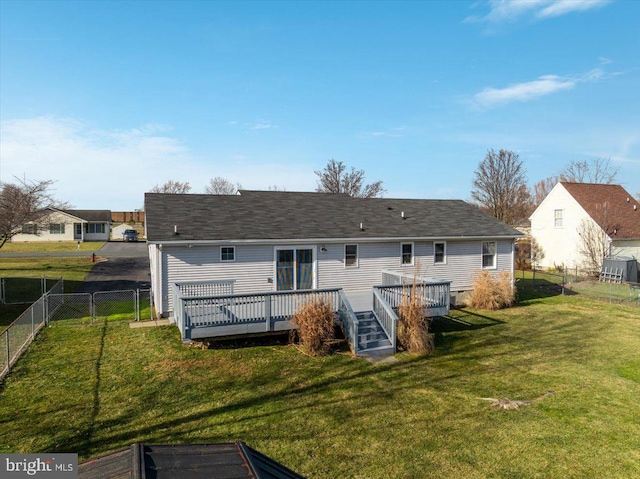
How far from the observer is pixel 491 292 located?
17438mm

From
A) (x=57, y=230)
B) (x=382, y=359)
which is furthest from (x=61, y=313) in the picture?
(x=57, y=230)

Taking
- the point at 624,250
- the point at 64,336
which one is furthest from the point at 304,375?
the point at 624,250

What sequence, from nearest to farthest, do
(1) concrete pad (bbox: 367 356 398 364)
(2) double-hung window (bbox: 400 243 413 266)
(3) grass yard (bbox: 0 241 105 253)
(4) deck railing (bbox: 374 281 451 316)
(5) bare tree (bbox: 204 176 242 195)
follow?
(1) concrete pad (bbox: 367 356 398 364), (4) deck railing (bbox: 374 281 451 316), (2) double-hung window (bbox: 400 243 413 266), (3) grass yard (bbox: 0 241 105 253), (5) bare tree (bbox: 204 176 242 195)

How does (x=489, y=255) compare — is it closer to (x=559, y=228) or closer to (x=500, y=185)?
(x=559, y=228)

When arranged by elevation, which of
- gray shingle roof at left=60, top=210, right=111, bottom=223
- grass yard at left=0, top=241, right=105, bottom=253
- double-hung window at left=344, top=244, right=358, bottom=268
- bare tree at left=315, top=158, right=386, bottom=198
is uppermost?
bare tree at left=315, top=158, right=386, bottom=198

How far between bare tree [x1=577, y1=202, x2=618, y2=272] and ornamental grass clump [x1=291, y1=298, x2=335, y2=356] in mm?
22661

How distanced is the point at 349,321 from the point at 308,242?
15.5 ft

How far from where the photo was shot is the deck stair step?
11500 mm

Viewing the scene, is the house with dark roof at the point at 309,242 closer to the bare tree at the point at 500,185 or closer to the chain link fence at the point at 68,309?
the chain link fence at the point at 68,309

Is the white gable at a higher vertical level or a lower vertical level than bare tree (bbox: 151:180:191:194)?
lower

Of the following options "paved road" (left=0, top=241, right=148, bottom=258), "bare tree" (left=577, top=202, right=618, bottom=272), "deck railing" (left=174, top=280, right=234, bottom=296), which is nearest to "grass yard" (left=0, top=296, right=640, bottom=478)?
"deck railing" (left=174, top=280, right=234, bottom=296)

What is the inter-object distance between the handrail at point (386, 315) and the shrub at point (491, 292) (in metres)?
6.76

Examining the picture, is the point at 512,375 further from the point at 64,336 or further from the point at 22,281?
the point at 22,281

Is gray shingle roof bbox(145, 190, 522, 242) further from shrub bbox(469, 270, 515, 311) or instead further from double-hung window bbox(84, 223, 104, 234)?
double-hung window bbox(84, 223, 104, 234)
